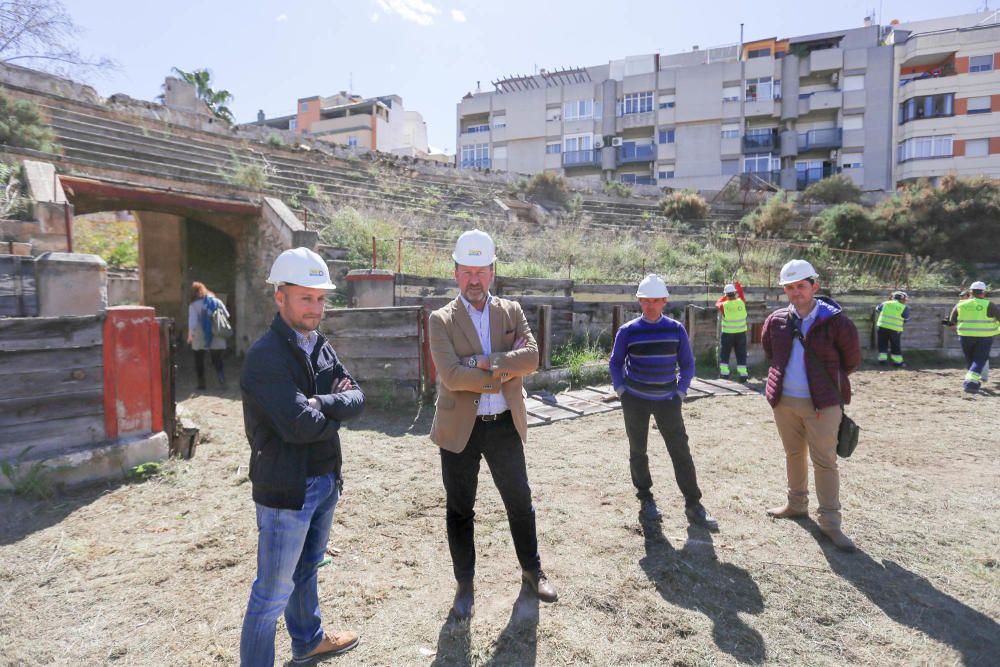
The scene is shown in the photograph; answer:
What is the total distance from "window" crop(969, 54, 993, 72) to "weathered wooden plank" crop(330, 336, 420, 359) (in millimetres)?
40951

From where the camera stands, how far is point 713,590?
3227mm

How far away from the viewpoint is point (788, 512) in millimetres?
4191

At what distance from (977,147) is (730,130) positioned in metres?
14.0

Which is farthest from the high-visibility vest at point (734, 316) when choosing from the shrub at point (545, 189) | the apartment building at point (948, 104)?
the apartment building at point (948, 104)

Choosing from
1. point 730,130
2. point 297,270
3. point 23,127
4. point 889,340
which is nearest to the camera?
point 297,270


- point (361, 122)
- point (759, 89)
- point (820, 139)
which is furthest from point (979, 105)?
point (361, 122)

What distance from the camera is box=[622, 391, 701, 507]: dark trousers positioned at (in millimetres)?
4035

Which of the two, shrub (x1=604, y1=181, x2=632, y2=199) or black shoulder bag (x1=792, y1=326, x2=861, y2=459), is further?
shrub (x1=604, y1=181, x2=632, y2=199)

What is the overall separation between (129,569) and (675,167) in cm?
4245

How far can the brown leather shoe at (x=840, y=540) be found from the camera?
368 cm

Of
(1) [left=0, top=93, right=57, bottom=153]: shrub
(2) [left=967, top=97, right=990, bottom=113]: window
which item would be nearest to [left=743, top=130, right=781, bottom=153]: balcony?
(2) [left=967, top=97, right=990, bottom=113]: window

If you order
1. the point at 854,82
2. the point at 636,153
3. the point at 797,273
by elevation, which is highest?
the point at 854,82

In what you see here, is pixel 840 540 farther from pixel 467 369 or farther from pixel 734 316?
pixel 734 316

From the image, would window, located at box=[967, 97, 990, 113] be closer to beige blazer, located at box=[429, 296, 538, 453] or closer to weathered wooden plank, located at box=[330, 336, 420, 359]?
weathered wooden plank, located at box=[330, 336, 420, 359]
